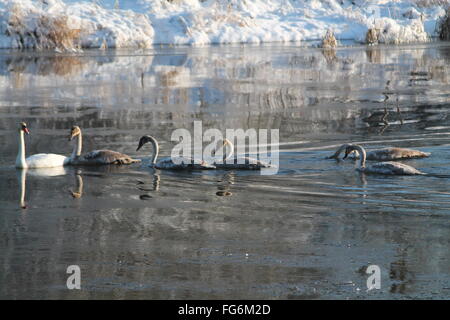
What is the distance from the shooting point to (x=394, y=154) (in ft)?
41.2

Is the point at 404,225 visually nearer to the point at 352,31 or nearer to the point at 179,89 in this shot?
the point at 179,89

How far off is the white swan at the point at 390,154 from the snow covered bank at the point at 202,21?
2547 centimetres

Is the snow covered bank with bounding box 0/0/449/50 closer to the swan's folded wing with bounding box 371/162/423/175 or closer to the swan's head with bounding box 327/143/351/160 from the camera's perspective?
the swan's head with bounding box 327/143/351/160

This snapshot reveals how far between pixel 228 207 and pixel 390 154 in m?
3.75

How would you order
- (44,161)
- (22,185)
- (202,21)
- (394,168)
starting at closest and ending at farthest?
(22,185)
(394,168)
(44,161)
(202,21)

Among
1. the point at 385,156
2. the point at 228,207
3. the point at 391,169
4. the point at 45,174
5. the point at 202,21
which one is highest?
the point at 202,21

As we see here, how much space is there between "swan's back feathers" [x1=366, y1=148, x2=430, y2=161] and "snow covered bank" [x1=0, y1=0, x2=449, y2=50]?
25596 millimetres

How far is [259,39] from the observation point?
43906 millimetres

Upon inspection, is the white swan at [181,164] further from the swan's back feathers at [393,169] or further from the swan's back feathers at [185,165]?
the swan's back feathers at [393,169]

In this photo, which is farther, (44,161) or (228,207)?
(44,161)

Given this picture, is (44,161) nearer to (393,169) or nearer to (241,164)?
(241,164)

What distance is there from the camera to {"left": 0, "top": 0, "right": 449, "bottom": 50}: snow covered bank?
1468 inches

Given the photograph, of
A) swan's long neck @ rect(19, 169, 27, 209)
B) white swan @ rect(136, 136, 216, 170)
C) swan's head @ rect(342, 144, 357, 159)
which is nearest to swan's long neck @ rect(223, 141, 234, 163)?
white swan @ rect(136, 136, 216, 170)

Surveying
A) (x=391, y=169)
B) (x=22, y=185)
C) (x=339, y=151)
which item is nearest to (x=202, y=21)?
(x=339, y=151)
